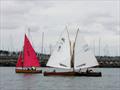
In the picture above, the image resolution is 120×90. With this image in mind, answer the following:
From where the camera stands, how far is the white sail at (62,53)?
101250 millimetres

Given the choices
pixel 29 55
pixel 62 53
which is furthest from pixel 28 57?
pixel 62 53

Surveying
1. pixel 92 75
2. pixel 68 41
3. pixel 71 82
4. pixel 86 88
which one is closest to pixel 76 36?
pixel 68 41

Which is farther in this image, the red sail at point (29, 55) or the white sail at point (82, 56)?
the red sail at point (29, 55)

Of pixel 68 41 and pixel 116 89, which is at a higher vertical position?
pixel 68 41

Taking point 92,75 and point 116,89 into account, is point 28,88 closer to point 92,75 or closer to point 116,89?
point 116,89

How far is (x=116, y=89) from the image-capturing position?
75188 millimetres

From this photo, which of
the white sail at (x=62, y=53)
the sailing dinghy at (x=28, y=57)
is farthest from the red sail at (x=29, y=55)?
the white sail at (x=62, y=53)

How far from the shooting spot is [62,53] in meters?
102

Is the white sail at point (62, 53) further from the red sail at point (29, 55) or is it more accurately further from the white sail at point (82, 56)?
the red sail at point (29, 55)

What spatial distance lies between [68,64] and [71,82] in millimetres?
13847

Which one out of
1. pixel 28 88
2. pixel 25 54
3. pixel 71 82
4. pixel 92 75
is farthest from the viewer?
pixel 25 54

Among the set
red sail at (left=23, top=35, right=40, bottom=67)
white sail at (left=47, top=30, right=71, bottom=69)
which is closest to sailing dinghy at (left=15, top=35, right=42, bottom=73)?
red sail at (left=23, top=35, right=40, bottom=67)

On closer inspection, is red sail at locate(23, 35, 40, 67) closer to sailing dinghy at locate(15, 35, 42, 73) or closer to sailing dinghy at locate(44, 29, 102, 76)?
sailing dinghy at locate(15, 35, 42, 73)

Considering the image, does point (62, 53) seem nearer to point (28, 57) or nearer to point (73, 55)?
point (73, 55)
